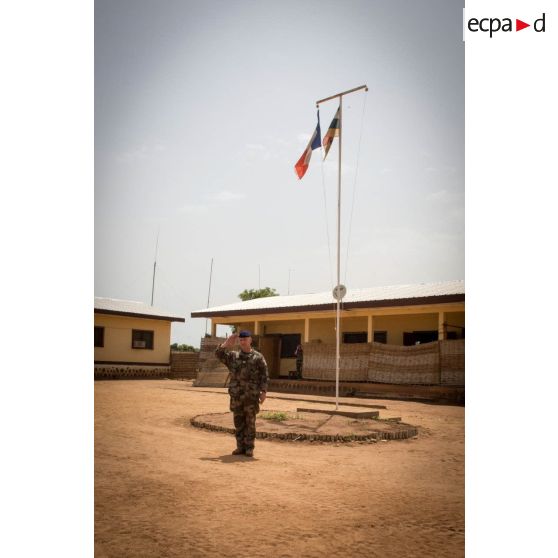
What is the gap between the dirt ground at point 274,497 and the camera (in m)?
3.60

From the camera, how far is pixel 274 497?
15.5 ft

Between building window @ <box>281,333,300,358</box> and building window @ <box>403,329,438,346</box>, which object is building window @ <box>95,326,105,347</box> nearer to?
building window @ <box>281,333,300,358</box>

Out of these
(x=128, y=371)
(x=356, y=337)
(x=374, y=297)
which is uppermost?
(x=374, y=297)

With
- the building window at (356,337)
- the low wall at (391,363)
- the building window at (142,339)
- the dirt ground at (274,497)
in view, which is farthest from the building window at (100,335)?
the dirt ground at (274,497)

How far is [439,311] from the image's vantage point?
18188mm

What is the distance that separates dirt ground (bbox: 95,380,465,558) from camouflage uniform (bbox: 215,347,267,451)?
367 mm

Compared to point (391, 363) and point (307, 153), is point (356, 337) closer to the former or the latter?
point (391, 363)

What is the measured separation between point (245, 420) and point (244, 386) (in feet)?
1.35

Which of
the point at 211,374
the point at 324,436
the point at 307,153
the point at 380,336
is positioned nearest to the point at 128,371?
the point at 211,374

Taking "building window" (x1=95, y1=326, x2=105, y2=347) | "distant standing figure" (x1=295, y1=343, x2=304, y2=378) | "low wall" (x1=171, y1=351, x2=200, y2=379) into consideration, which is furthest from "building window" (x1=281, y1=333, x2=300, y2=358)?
"building window" (x1=95, y1=326, x2=105, y2=347)

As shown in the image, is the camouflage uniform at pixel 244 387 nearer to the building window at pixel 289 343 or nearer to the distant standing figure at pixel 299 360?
the distant standing figure at pixel 299 360

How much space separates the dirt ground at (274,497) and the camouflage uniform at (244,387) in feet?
1.21

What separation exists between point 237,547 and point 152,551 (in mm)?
509

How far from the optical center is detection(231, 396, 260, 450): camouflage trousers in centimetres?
677
